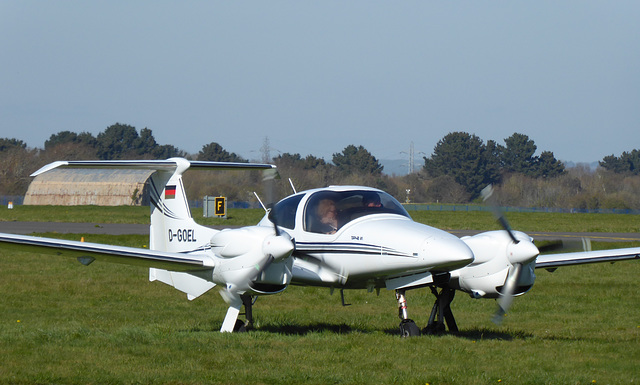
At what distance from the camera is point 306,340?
475 inches

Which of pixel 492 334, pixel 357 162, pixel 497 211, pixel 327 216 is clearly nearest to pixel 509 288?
pixel 497 211

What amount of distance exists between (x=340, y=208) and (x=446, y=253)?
2.34 meters

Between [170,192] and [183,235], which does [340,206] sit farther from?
[170,192]

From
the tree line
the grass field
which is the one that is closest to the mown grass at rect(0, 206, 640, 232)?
the tree line

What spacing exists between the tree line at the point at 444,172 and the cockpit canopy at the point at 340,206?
7623cm

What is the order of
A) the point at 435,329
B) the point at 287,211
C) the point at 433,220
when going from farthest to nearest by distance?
the point at 433,220
the point at 287,211
the point at 435,329

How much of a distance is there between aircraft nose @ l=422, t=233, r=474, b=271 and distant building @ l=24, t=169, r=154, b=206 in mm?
79324

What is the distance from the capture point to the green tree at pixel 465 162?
122m

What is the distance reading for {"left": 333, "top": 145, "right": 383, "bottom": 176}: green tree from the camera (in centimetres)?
13238

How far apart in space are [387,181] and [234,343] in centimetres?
10271

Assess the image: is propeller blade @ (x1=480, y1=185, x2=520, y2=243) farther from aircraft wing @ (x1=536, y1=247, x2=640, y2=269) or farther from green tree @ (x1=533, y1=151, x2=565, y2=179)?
green tree @ (x1=533, y1=151, x2=565, y2=179)

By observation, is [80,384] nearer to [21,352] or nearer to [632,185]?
[21,352]

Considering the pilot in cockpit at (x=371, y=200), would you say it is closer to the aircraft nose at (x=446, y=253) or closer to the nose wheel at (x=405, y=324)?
the nose wheel at (x=405, y=324)

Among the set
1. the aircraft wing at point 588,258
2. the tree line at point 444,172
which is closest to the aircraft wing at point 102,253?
the aircraft wing at point 588,258
